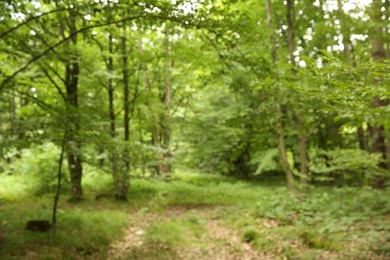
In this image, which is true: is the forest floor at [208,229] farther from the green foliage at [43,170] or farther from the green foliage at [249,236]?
the green foliage at [43,170]

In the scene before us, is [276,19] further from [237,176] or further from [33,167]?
[237,176]

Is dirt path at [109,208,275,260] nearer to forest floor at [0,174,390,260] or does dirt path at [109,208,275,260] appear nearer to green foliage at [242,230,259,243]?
forest floor at [0,174,390,260]

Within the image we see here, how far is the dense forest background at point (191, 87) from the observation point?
509 cm

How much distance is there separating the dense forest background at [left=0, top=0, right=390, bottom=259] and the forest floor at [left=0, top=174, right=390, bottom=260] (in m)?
1.02

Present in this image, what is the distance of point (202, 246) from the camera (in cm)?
739

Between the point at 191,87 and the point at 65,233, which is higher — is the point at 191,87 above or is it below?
above

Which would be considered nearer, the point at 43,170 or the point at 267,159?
the point at 43,170

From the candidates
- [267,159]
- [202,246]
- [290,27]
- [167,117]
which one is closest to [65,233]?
[202,246]

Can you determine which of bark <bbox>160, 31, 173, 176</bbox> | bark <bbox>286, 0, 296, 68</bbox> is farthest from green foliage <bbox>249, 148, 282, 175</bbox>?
bark <bbox>286, 0, 296, 68</bbox>

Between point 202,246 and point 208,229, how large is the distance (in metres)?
1.41

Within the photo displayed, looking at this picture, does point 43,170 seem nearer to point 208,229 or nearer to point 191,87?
point 208,229

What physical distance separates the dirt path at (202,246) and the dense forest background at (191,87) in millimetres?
1642

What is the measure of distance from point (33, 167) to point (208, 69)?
7.61 metres

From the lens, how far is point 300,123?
9859 millimetres
